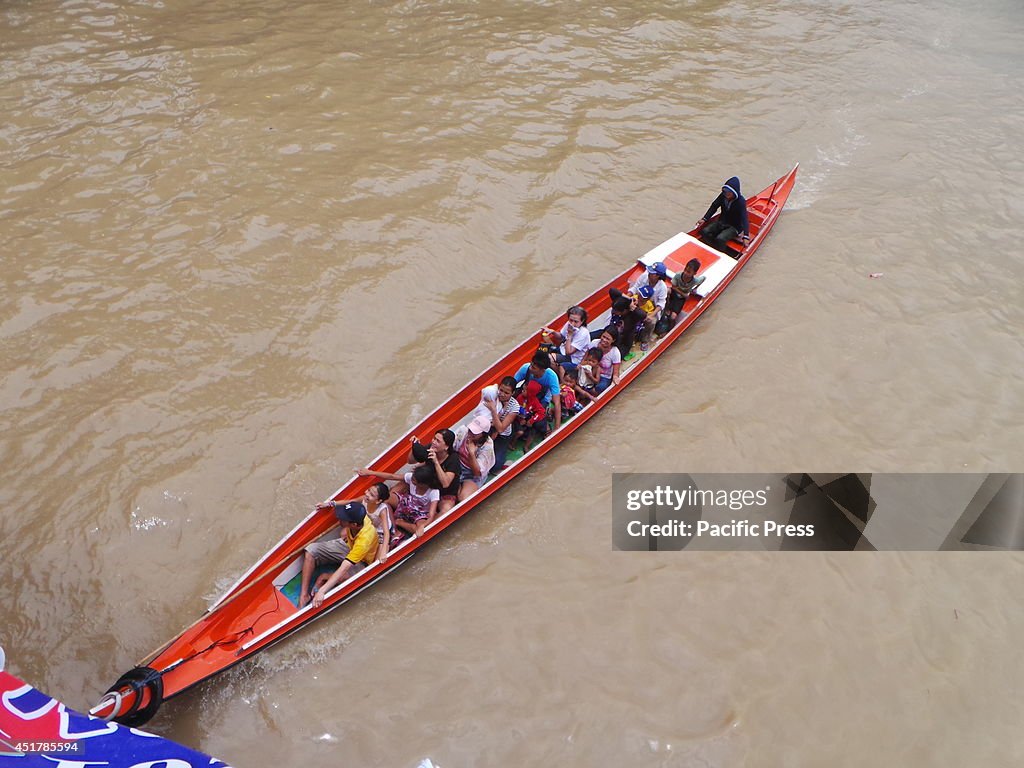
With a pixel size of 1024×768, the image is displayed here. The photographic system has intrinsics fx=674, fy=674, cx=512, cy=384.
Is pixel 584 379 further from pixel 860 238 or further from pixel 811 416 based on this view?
pixel 860 238

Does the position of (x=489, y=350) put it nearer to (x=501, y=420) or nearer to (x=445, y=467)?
(x=501, y=420)

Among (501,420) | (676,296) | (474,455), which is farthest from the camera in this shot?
(676,296)

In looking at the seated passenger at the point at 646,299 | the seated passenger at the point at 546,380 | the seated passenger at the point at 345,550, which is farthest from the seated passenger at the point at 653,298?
the seated passenger at the point at 345,550

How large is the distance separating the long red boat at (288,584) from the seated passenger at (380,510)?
10 centimetres

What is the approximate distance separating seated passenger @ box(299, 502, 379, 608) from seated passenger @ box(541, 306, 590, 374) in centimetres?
311

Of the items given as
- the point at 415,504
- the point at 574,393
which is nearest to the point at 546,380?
the point at 574,393

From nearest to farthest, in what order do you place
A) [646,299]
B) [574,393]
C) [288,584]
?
[288,584], [574,393], [646,299]

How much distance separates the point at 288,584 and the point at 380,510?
3.62 ft

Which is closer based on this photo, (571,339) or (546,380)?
(546,380)

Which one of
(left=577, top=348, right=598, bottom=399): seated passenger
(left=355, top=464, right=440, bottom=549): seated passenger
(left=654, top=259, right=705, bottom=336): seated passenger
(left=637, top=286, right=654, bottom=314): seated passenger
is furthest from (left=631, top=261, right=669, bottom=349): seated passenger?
(left=355, top=464, right=440, bottom=549): seated passenger

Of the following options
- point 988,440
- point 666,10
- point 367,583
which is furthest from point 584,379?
point 666,10

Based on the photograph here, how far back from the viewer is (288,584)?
21.4 feet

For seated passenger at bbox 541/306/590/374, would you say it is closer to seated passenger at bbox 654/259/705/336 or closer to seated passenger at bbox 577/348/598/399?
seated passenger at bbox 577/348/598/399

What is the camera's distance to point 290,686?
20.1ft
